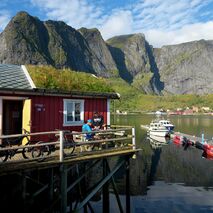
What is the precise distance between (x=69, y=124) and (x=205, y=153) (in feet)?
104

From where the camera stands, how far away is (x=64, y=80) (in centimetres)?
2327

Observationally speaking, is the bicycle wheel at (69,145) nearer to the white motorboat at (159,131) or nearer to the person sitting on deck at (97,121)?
the person sitting on deck at (97,121)

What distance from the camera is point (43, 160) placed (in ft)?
50.6

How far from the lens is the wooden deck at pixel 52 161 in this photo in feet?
46.0

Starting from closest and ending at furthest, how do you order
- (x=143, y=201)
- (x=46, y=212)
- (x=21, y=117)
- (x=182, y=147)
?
1. (x=46, y=212)
2. (x=21, y=117)
3. (x=143, y=201)
4. (x=182, y=147)

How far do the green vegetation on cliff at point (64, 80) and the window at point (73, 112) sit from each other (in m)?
0.95

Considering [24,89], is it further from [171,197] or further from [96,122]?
[171,197]

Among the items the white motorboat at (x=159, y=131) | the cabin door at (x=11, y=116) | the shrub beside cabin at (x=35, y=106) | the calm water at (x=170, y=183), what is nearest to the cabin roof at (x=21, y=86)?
the shrub beside cabin at (x=35, y=106)

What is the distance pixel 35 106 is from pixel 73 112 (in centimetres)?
315

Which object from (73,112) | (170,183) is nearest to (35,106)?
(73,112)

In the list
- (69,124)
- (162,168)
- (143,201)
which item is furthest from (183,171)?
(69,124)

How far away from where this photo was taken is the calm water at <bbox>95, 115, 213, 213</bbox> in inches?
1039

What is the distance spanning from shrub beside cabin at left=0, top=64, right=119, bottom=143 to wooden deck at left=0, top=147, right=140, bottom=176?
5375 millimetres

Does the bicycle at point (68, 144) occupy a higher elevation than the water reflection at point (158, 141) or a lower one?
higher
